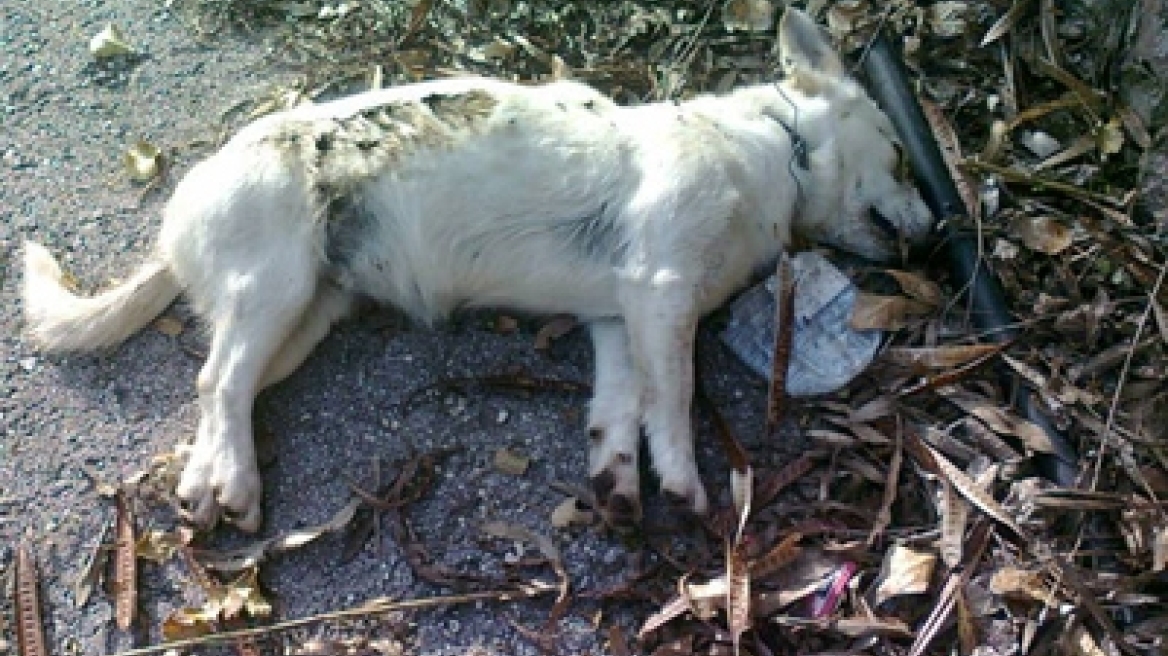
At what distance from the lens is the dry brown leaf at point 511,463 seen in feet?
12.0

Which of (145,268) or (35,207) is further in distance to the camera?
(35,207)

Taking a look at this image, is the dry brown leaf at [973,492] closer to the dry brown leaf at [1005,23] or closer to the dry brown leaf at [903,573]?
the dry brown leaf at [903,573]

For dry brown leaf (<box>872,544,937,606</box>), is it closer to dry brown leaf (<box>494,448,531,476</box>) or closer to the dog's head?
dry brown leaf (<box>494,448,531,476</box>)

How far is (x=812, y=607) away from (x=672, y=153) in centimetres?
123

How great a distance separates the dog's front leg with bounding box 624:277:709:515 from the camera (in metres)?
3.53

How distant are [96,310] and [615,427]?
142 cm

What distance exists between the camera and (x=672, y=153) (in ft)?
12.6

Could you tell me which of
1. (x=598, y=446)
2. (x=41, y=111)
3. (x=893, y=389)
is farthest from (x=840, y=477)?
(x=41, y=111)

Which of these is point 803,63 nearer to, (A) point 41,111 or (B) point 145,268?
(B) point 145,268

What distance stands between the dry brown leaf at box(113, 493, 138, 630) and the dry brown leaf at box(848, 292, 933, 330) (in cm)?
190

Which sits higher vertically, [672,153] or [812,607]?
[672,153]

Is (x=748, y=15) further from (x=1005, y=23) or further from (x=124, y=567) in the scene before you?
(x=124, y=567)

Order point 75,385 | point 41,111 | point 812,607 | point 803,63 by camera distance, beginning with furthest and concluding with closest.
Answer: point 41,111 → point 803,63 → point 75,385 → point 812,607

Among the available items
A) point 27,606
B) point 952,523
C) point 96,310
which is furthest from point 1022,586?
point 96,310
